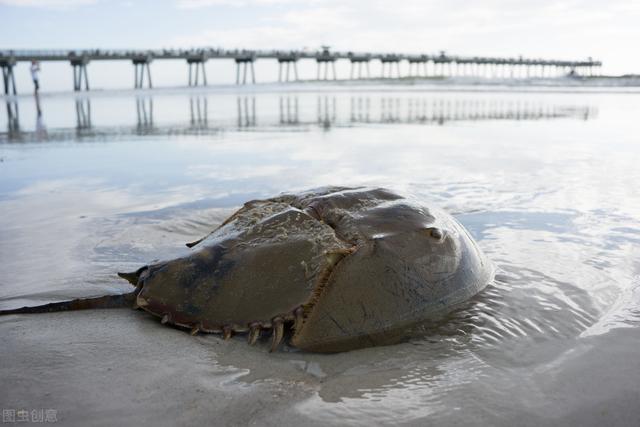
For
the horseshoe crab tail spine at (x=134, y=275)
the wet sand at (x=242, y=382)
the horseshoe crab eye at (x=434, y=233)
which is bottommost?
the wet sand at (x=242, y=382)

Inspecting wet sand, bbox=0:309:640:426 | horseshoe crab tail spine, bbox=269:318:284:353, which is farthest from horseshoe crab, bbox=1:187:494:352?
wet sand, bbox=0:309:640:426

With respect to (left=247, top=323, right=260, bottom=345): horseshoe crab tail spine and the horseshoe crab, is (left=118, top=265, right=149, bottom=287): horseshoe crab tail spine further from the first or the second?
(left=247, top=323, right=260, bottom=345): horseshoe crab tail spine

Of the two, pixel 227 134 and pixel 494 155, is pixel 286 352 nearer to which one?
pixel 494 155

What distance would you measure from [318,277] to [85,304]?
1.19m

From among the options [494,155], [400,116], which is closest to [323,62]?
[400,116]

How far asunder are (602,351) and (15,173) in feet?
21.1

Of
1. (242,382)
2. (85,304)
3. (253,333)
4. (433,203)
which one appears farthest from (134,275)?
(433,203)

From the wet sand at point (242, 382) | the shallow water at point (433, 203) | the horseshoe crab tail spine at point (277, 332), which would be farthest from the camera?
the horseshoe crab tail spine at point (277, 332)

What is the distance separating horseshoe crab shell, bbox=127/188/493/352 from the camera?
86.7 inches

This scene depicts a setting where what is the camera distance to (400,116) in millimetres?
14562

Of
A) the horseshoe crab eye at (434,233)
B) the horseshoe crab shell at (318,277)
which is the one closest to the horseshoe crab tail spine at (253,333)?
the horseshoe crab shell at (318,277)

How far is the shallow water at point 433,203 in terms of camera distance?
1.92 meters

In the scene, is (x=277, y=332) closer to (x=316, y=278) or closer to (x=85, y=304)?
(x=316, y=278)

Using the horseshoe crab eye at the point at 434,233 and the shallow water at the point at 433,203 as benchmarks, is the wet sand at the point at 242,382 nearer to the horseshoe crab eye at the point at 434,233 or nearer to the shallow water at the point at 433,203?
the shallow water at the point at 433,203
